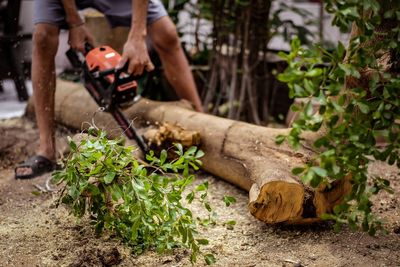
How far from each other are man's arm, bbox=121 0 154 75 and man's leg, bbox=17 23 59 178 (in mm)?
541

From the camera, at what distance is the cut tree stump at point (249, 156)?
2.17 m

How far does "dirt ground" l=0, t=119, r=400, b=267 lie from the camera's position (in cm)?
203

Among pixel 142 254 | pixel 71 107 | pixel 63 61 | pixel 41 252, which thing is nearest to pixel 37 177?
pixel 71 107

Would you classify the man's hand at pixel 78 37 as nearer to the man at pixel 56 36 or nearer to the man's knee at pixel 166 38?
the man at pixel 56 36

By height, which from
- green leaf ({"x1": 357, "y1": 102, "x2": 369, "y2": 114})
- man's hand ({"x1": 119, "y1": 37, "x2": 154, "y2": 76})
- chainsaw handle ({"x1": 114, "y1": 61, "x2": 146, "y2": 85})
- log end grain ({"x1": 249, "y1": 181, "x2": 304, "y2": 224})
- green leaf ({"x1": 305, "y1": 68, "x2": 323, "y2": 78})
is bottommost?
log end grain ({"x1": 249, "y1": 181, "x2": 304, "y2": 224})

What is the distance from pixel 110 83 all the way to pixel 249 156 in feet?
2.95

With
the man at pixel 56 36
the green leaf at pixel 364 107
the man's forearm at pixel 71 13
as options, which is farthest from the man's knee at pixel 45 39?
the green leaf at pixel 364 107

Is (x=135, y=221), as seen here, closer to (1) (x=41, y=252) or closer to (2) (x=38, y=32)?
(1) (x=41, y=252)

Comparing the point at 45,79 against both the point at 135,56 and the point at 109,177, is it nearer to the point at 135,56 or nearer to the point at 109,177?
the point at 135,56

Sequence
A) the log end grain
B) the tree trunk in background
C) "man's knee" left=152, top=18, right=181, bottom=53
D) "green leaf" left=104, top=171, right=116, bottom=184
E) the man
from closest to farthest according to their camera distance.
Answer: "green leaf" left=104, top=171, right=116, bottom=184
the log end grain
the man
"man's knee" left=152, top=18, right=181, bottom=53
the tree trunk in background

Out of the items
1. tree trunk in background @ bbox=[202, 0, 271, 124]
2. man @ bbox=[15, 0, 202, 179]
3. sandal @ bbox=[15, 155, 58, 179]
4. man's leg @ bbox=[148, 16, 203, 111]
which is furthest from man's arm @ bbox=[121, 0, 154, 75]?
tree trunk in background @ bbox=[202, 0, 271, 124]

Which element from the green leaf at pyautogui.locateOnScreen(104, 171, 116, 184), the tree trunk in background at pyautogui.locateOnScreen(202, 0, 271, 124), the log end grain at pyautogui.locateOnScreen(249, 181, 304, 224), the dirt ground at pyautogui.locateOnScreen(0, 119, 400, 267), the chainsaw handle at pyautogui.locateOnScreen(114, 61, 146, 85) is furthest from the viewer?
the tree trunk in background at pyautogui.locateOnScreen(202, 0, 271, 124)

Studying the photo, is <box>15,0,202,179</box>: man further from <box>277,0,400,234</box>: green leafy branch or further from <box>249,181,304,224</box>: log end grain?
<box>277,0,400,234</box>: green leafy branch

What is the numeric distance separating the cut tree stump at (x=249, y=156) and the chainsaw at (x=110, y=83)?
5.3 inches
